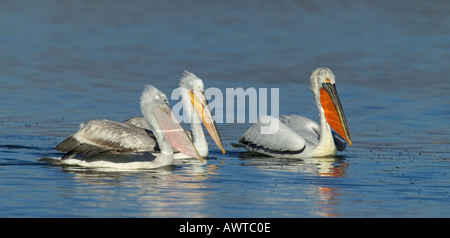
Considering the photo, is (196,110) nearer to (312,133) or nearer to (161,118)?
(161,118)

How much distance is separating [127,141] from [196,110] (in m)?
1.30

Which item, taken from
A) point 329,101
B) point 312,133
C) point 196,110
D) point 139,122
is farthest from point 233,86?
point 139,122

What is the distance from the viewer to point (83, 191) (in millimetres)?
8578

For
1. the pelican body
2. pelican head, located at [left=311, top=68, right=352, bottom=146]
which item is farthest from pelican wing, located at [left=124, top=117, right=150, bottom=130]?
pelican head, located at [left=311, top=68, right=352, bottom=146]

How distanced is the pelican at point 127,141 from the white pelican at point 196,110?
0.57 meters

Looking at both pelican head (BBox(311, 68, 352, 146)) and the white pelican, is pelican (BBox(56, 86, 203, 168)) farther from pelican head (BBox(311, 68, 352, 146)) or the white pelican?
pelican head (BBox(311, 68, 352, 146))

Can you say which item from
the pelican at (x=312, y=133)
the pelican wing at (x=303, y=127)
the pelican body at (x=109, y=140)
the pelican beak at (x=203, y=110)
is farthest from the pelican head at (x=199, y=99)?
the pelican wing at (x=303, y=127)

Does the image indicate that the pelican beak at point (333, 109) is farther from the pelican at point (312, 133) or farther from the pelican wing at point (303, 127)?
the pelican wing at point (303, 127)

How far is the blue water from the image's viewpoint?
8398 millimetres

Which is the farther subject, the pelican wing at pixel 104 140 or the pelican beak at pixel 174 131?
the pelican beak at pixel 174 131

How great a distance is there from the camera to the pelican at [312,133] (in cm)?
1095

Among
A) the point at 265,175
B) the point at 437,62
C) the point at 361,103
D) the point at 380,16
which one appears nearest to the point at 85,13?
the point at 380,16

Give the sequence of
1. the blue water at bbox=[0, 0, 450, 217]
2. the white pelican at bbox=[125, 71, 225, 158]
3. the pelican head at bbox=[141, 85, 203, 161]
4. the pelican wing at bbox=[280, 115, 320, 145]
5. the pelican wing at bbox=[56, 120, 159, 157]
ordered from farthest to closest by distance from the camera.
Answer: the pelican wing at bbox=[280, 115, 320, 145] → the white pelican at bbox=[125, 71, 225, 158] → the pelican head at bbox=[141, 85, 203, 161] → the pelican wing at bbox=[56, 120, 159, 157] → the blue water at bbox=[0, 0, 450, 217]

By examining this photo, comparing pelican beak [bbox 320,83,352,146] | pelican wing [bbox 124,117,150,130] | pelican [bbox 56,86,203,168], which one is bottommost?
pelican [bbox 56,86,203,168]
